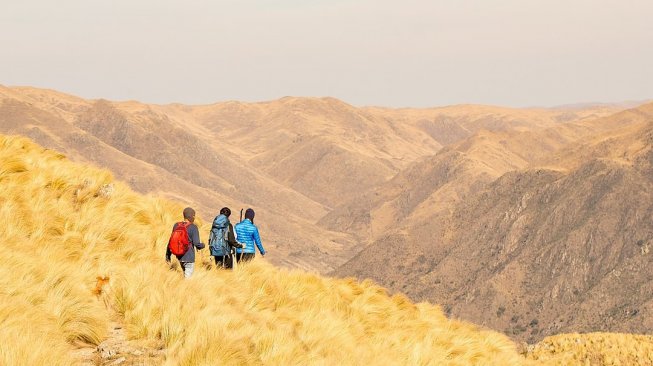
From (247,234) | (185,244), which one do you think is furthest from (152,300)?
(247,234)

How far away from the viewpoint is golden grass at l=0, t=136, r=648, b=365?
8.15 metres

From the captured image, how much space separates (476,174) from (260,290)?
18707 cm

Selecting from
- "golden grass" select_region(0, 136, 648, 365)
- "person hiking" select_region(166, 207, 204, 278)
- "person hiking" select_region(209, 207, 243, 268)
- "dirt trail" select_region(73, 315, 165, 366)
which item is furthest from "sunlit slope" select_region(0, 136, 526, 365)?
"person hiking" select_region(209, 207, 243, 268)

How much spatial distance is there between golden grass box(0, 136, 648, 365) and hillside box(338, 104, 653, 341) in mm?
74672

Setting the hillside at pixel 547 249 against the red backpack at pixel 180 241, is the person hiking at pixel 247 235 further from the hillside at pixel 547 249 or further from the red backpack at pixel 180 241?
the hillside at pixel 547 249

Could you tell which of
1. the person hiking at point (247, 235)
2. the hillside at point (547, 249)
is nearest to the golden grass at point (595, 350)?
the person hiking at point (247, 235)

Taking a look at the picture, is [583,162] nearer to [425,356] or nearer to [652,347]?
[652,347]

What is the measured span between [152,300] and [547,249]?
116 meters

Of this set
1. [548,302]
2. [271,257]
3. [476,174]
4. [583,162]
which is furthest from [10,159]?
[476,174]

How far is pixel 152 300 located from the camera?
930cm

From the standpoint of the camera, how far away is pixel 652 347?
67.6 feet

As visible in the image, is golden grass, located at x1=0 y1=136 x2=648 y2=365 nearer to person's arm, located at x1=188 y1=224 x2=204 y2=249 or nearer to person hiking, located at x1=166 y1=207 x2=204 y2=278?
person hiking, located at x1=166 y1=207 x2=204 y2=278

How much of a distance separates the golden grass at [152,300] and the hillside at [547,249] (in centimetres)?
7467

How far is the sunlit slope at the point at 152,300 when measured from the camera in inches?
320
